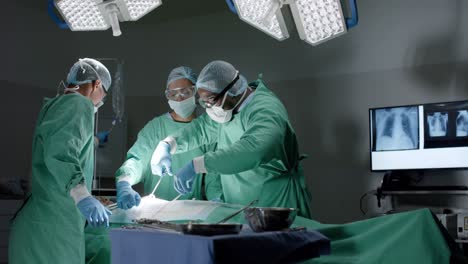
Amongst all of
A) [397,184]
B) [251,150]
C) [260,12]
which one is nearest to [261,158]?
[251,150]

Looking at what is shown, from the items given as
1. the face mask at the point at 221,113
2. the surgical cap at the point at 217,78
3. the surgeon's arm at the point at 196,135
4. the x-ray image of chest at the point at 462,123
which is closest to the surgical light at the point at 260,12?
the surgical cap at the point at 217,78

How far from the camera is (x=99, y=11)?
9.44 feet

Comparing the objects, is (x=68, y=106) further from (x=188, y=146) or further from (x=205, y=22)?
(x=205, y=22)

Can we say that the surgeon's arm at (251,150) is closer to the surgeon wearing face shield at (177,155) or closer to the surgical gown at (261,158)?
the surgical gown at (261,158)

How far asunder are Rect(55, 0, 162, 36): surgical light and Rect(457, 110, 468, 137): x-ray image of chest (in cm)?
217

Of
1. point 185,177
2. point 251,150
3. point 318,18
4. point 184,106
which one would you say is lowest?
point 185,177

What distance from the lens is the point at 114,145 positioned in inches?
195

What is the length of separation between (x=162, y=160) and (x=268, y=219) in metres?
1.40

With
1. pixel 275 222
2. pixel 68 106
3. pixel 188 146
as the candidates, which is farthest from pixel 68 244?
pixel 188 146

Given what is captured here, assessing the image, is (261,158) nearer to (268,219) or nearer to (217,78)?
(217,78)

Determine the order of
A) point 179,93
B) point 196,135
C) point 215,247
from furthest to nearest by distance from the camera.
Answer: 1. point 179,93
2. point 196,135
3. point 215,247

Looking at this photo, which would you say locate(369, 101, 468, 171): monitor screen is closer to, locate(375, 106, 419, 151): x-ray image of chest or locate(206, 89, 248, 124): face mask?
locate(375, 106, 419, 151): x-ray image of chest

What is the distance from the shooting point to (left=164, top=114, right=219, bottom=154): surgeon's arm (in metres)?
3.29

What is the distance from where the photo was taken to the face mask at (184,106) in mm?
Answer: 3484
